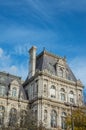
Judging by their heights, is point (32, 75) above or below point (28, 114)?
above

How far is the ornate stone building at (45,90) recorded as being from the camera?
55156mm

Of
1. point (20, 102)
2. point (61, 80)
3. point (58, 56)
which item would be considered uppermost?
point (58, 56)

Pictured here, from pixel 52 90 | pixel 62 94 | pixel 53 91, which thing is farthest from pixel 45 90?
pixel 62 94

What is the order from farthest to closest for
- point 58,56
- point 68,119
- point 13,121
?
point 58,56
point 68,119
point 13,121

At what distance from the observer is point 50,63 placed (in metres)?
62.5

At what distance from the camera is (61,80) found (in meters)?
59.2

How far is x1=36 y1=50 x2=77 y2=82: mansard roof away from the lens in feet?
199

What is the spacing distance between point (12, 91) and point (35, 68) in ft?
24.0

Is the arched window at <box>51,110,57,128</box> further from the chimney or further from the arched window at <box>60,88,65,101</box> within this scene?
the chimney

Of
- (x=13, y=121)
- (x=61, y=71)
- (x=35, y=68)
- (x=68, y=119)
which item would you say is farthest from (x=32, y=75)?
(x=13, y=121)

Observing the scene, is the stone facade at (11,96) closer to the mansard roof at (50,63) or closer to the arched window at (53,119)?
the arched window at (53,119)

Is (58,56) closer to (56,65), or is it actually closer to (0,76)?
(56,65)

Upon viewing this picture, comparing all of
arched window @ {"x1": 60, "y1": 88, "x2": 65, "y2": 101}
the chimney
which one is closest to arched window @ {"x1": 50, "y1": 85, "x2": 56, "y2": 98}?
arched window @ {"x1": 60, "y1": 88, "x2": 65, "y2": 101}

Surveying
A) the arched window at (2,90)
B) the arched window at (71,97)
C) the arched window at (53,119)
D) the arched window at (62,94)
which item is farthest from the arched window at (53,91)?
the arched window at (2,90)
